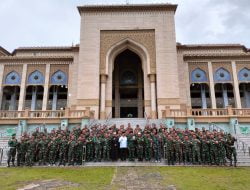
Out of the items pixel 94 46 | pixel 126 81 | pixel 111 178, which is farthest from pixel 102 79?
pixel 111 178

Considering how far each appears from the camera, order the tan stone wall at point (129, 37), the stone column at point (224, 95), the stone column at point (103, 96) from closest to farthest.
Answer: the stone column at point (103, 96) < the tan stone wall at point (129, 37) < the stone column at point (224, 95)

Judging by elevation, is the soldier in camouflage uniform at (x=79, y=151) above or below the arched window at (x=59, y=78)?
below

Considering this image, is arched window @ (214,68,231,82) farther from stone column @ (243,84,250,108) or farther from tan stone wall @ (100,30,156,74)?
tan stone wall @ (100,30,156,74)

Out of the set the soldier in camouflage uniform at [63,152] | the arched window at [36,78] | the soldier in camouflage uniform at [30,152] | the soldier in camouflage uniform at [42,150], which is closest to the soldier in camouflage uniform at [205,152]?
the soldier in camouflage uniform at [63,152]

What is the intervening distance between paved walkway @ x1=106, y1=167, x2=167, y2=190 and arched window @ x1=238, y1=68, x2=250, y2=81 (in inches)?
855

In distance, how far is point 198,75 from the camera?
2706cm

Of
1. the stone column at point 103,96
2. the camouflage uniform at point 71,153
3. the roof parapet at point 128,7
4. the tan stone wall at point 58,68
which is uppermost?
the roof parapet at point 128,7

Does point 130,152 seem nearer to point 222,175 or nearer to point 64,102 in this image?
point 222,175

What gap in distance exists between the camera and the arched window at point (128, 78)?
27.9m

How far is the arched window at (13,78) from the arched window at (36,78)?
1.25 meters

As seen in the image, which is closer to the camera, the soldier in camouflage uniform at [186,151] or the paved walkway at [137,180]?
the paved walkway at [137,180]

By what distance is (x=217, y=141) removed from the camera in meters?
10.9

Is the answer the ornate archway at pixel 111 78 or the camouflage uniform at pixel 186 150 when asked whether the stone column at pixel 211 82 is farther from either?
the camouflage uniform at pixel 186 150

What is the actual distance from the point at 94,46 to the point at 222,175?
1845 centimetres
